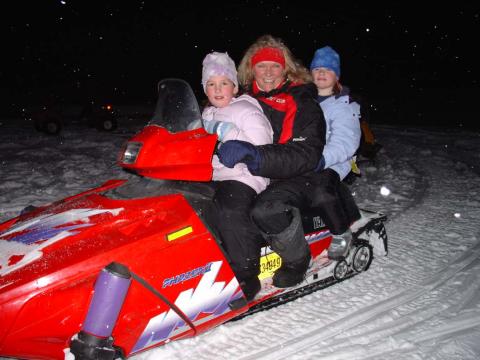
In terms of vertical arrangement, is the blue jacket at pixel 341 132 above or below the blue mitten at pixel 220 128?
below

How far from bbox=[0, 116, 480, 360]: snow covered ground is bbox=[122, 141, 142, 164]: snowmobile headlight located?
1270 millimetres

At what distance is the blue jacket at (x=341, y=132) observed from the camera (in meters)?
3.22

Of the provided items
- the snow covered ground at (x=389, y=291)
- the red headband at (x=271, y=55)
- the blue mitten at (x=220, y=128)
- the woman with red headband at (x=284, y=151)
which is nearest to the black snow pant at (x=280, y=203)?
the woman with red headband at (x=284, y=151)

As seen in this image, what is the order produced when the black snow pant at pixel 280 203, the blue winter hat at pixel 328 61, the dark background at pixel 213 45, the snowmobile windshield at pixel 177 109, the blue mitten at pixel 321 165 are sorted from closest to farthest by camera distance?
the snowmobile windshield at pixel 177 109 < the black snow pant at pixel 280 203 < the blue mitten at pixel 321 165 < the blue winter hat at pixel 328 61 < the dark background at pixel 213 45

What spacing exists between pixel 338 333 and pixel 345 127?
167cm

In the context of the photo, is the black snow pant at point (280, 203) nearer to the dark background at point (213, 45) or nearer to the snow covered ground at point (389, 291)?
the snow covered ground at point (389, 291)

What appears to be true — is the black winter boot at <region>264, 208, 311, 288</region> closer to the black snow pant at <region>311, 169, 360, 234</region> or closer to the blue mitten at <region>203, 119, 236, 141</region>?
the black snow pant at <region>311, 169, 360, 234</region>

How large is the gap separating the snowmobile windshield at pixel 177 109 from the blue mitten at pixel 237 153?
28 centimetres

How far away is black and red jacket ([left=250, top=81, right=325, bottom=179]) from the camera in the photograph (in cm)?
257

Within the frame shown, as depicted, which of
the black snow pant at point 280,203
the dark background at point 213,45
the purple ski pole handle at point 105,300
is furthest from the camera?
the dark background at point 213,45

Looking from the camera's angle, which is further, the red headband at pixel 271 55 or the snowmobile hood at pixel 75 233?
the red headband at pixel 271 55

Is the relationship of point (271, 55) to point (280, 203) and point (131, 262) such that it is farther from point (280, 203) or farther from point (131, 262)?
point (131, 262)

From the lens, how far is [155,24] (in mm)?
38125

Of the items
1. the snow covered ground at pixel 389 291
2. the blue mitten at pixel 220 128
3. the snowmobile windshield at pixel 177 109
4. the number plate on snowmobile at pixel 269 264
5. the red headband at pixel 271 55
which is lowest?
the snow covered ground at pixel 389 291
